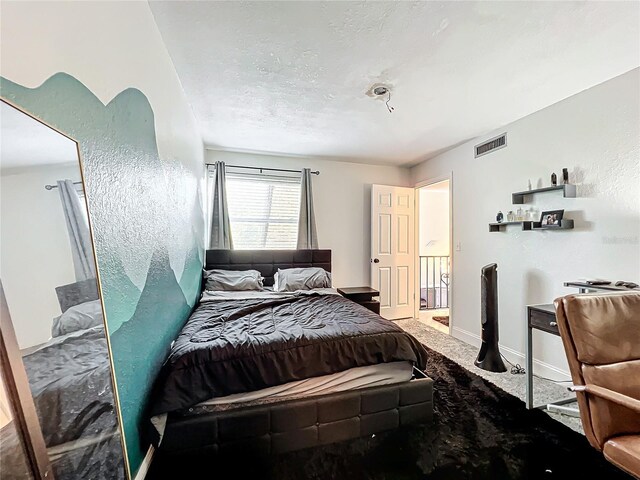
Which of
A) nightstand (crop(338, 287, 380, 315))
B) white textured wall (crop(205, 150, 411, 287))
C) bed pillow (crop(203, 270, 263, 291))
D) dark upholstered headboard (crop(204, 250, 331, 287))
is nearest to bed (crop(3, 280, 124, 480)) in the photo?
bed pillow (crop(203, 270, 263, 291))

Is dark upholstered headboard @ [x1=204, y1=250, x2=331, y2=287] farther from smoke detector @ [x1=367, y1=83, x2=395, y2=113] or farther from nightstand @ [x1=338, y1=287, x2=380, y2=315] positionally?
smoke detector @ [x1=367, y1=83, x2=395, y2=113]

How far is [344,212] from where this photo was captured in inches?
179

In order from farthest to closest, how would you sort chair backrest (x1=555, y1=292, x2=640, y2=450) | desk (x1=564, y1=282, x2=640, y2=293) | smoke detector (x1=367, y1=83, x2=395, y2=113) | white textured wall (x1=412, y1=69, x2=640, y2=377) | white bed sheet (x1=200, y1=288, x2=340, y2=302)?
white bed sheet (x1=200, y1=288, x2=340, y2=302), smoke detector (x1=367, y1=83, x2=395, y2=113), white textured wall (x1=412, y1=69, x2=640, y2=377), desk (x1=564, y1=282, x2=640, y2=293), chair backrest (x1=555, y1=292, x2=640, y2=450)

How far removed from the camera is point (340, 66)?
2098 millimetres

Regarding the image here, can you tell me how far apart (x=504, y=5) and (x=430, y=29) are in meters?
0.38

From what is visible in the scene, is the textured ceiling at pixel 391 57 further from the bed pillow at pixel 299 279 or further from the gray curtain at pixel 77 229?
the bed pillow at pixel 299 279

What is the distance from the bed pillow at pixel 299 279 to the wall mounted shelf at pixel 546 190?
2.32 m

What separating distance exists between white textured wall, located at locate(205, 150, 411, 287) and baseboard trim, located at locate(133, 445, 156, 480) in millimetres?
3110

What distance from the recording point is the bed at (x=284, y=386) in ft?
5.32

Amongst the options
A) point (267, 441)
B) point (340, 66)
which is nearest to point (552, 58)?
point (340, 66)

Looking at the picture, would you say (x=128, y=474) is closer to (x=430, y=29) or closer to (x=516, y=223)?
(x=430, y=29)

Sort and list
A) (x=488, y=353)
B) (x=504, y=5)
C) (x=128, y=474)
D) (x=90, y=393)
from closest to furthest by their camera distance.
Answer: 1. (x=90, y=393)
2. (x=128, y=474)
3. (x=504, y=5)
4. (x=488, y=353)

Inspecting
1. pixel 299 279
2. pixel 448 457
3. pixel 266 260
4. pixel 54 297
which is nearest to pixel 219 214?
pixel 266 260

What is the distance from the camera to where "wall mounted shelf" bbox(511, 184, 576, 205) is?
97.3 inches
